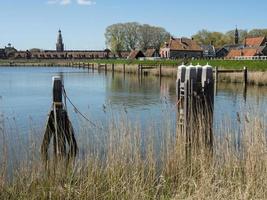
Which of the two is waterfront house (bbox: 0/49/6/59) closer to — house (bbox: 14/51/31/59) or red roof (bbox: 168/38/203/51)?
house (bbox: 14/51/31/59)

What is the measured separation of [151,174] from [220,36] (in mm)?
142928

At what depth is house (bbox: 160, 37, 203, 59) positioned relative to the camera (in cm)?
11226

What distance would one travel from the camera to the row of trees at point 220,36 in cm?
14038

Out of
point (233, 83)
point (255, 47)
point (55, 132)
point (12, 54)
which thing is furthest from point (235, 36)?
point (55, 132)

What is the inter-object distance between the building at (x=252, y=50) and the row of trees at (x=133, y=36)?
109ft

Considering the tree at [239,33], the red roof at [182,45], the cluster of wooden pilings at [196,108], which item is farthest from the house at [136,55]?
the cluster of wooden pilings at [196,108]

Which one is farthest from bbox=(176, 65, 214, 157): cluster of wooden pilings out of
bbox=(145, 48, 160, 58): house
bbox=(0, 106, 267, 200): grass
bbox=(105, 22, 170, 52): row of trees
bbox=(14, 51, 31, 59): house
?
bbox=(14, 51, 31, 59): house

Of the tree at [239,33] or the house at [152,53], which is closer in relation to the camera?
the house at [152,53]

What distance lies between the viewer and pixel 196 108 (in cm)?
809

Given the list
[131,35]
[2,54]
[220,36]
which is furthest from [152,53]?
[2,54]

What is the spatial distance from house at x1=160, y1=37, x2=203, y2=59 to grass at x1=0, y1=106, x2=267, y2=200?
103604 mm

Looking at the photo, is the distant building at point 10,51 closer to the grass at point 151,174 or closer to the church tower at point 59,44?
the church tower at point 59,44

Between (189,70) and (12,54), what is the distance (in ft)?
556

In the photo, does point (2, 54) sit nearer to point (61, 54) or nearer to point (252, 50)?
point (61, 54)
